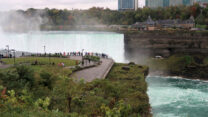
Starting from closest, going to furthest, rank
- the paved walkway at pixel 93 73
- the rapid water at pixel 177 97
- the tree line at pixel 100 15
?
the rapid water at pixel 177 97 < the paved walkway at pixel 93 73 < the tree line at pixel 100 15

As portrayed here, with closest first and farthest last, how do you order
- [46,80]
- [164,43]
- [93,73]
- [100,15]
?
[46,80]
[93,73]
[164,43]
[100,15]

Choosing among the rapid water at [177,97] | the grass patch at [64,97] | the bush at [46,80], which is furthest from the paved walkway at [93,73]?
the rapid water at [177,97]

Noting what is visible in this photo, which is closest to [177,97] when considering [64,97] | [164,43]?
[64,97]

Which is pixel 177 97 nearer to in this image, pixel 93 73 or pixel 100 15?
pixel 93 73

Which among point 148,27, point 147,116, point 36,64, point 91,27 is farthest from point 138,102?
point 91,27

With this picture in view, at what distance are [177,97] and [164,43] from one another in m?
27.0

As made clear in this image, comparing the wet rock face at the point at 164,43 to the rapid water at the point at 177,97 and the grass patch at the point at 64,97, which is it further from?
the grass patch at the point at 64,97

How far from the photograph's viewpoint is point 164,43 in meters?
58.1

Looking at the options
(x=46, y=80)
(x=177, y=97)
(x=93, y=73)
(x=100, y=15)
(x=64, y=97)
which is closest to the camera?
(x=64, y=97)

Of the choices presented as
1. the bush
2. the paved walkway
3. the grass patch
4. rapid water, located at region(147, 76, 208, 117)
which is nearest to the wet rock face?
rapid water, located at region(147, 76, 208, 117)

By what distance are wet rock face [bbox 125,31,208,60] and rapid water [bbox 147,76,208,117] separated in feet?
→ 40.7

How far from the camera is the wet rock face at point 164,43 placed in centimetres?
5478

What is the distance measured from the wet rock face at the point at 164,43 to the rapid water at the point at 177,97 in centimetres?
1241

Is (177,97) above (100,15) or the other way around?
the other way around
